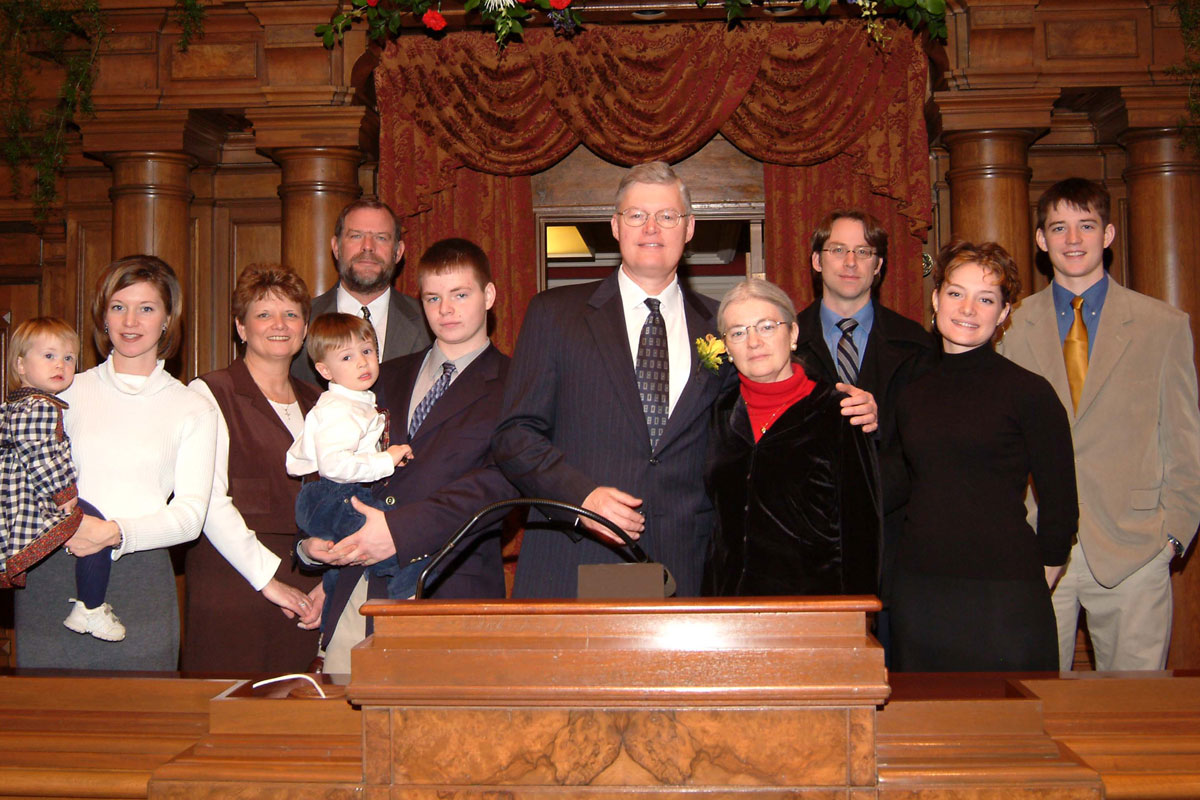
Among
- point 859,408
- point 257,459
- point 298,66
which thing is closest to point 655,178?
point 859,408

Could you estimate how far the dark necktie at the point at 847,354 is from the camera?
2891 mm

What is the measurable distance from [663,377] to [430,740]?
1.27 m

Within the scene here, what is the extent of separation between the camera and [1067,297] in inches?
122

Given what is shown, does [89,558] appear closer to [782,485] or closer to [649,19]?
[782,485]

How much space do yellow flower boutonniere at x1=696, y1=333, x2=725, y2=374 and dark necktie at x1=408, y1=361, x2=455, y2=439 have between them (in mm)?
691

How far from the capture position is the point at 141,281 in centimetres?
267

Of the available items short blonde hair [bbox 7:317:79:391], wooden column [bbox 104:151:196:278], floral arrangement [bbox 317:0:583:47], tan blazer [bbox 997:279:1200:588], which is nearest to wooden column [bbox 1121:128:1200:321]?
tan blazer [bbox 997:279:1200:588]

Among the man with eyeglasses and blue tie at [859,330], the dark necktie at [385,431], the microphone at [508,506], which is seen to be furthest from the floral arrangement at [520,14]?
the microphone at [508,506]

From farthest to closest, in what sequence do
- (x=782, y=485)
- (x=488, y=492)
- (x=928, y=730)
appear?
1. (x=488, y=492)
2. (x=782, y=485)
3. (x=928, y=730)

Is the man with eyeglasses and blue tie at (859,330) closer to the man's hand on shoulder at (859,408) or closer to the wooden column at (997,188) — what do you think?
the man's hand on shoulder at (859,408)

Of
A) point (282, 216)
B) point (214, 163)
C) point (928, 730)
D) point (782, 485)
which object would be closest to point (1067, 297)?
point (782, 485)

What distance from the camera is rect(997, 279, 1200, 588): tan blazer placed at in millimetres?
2965

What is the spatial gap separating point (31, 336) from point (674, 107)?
2.68 meters

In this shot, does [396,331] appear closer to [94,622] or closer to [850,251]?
[94,622]
